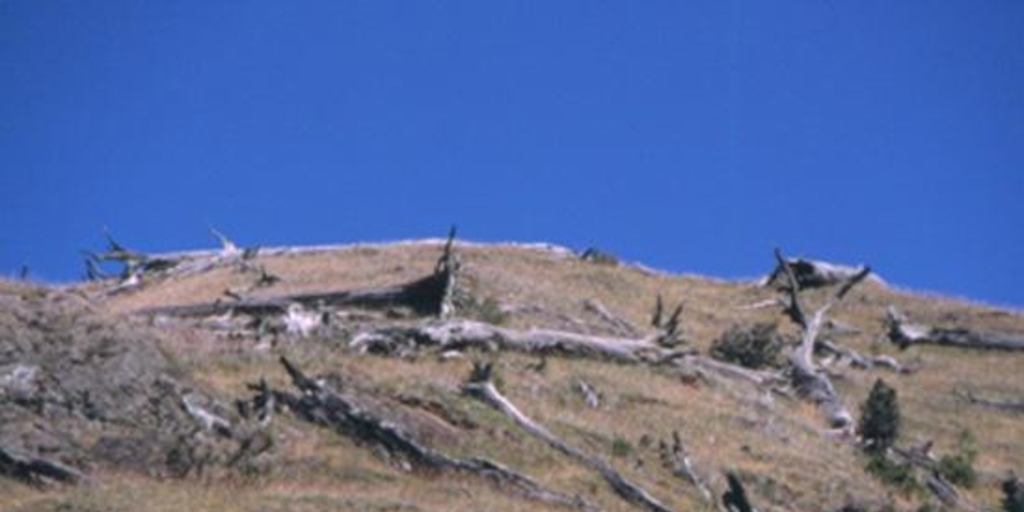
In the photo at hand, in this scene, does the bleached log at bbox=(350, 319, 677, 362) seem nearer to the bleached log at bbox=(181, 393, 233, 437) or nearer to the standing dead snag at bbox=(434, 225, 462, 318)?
the standing dead snag at bbox=(434, 225, 462, 318)

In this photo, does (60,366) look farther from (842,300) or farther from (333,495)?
(842,300)

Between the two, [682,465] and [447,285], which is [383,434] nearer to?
[682,465]

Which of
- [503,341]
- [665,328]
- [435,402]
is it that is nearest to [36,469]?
[435,402]

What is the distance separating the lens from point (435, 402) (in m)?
28.5

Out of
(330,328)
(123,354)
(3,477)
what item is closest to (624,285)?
(330,328)

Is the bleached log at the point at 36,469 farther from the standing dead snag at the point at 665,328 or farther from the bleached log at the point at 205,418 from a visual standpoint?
the standing dead snag at the point at 665,328

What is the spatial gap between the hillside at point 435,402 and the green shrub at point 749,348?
0.50 meters

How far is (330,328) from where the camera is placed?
36.7 m

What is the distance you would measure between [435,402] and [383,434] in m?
2.57

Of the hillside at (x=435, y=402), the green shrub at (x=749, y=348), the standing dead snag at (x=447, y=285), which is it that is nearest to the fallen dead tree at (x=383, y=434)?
the hillside at (x=435, y=402)

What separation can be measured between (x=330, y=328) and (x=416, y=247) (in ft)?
82.0

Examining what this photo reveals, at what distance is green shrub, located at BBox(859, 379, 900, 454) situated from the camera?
35.8 metres

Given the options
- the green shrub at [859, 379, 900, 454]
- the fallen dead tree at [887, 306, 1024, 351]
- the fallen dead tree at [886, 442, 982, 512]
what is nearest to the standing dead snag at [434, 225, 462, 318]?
the green shrub at [859, 379, 900, 454]

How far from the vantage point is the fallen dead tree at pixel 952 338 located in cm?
5238
